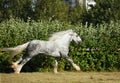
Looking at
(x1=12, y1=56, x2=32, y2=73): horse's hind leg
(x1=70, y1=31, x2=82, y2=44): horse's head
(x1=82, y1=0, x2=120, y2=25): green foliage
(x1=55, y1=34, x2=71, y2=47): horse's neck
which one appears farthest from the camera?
(x1=82, y1=0, x2=120, y2=25): green foliage

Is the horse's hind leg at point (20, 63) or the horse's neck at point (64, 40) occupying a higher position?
the horse's neck at point (64, 40)

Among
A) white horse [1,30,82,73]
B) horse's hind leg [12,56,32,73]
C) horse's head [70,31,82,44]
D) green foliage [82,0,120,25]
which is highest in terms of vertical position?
green foliage [82,0,120,25]

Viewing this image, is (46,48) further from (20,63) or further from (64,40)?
(20,63)

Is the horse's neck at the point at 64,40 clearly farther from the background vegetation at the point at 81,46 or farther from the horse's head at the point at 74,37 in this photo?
the background vegetation at the point at 81,46

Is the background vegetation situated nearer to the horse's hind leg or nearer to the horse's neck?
the horse's hind leg

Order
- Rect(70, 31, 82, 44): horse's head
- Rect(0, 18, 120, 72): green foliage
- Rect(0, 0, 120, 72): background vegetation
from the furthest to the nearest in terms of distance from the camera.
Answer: Rect(0, 18, 120, 72): green foliage
Rect(0, 0, 120, 72): background vegetation
Rect(70, 31, 82, 44): horse's head

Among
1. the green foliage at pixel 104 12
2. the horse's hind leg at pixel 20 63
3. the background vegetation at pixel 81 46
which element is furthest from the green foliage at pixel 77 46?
the green foliage at pixel 104 12

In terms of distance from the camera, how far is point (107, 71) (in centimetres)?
1788

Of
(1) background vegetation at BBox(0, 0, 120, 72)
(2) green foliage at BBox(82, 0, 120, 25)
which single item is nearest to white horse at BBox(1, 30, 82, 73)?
(1) background vegetation at BBox(0, 0, 120, 72)

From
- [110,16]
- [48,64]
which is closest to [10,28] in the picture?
[48,64]

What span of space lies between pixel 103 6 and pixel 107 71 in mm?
Answer: 34729

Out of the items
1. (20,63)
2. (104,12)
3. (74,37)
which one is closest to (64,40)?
(74,37)

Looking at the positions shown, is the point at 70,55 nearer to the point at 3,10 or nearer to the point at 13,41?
the point at 13,41

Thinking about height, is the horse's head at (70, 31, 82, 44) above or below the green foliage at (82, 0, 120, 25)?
below
